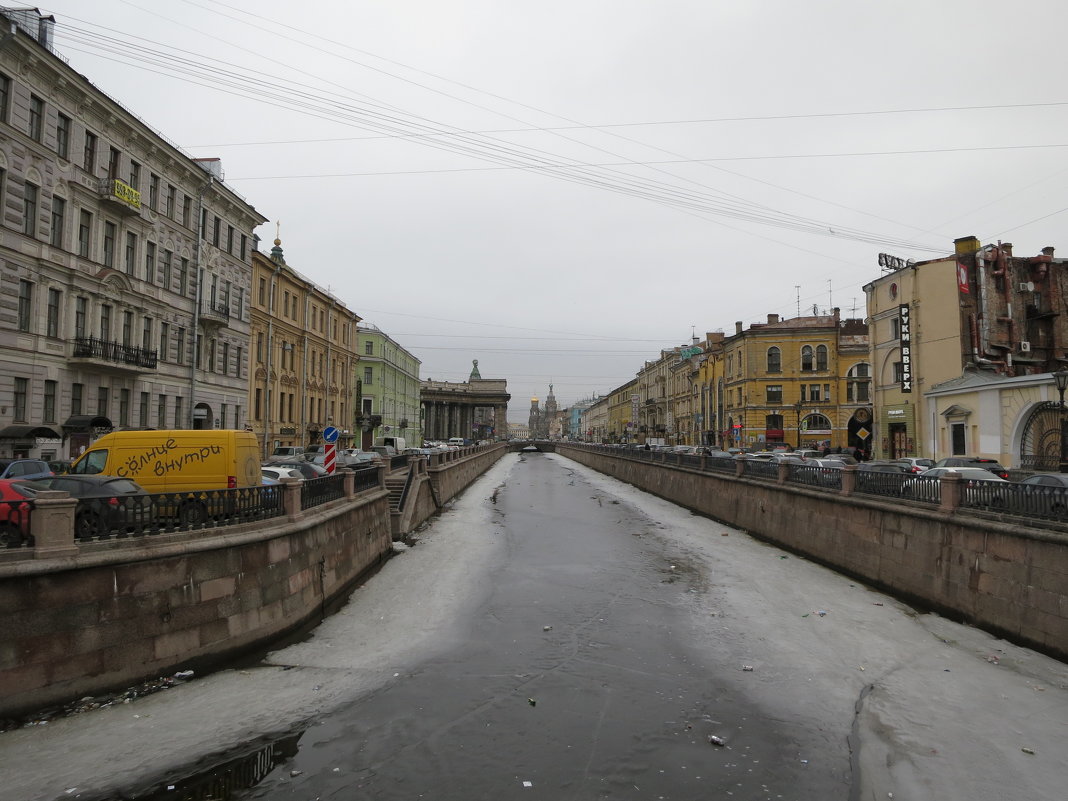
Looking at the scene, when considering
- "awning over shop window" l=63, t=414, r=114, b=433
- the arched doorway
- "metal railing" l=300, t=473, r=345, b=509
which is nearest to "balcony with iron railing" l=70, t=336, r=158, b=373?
"awning over shop window" l=63, t=414, r=114, b=433

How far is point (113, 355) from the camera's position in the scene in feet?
90.6

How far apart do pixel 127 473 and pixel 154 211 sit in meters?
21.8

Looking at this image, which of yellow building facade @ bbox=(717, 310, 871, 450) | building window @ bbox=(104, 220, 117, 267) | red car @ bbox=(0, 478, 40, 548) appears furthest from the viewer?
yellow building facade @ bbox=(717, 310, 871, 450)

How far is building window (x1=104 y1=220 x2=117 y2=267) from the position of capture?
27953 mm

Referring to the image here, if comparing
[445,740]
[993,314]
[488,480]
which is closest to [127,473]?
[445,740]

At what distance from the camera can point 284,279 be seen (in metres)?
46.6

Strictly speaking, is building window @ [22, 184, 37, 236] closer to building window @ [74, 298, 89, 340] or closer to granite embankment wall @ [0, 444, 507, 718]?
building window @ [74, 298, 89, 340]

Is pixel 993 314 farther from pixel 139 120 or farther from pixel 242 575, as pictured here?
pixel 139 120

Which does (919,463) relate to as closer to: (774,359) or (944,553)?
(944,553)

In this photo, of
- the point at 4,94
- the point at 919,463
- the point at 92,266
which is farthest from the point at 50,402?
the point at 919,463

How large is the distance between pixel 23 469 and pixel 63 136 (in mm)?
14880

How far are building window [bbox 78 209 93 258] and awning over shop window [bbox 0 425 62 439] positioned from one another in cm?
745

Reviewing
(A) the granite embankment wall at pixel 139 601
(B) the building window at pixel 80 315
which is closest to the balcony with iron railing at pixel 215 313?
(B) the building window at pixel 80 315

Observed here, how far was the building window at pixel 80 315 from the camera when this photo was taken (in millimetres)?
26097
